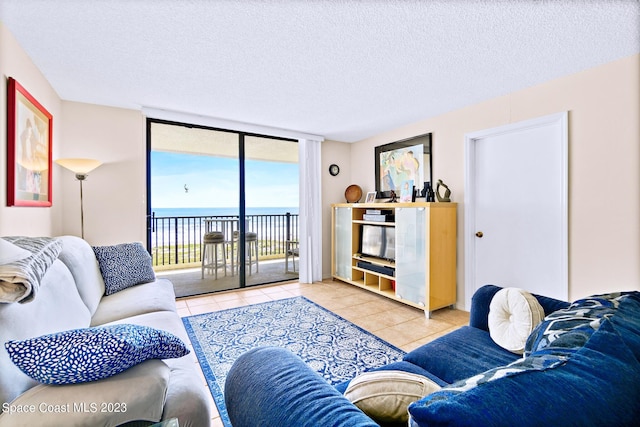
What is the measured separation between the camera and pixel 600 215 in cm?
217

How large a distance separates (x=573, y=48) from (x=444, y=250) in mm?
2021

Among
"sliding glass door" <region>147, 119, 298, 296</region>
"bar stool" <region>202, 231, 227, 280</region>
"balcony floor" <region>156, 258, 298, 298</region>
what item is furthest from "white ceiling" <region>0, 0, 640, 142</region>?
"balcony floor" <region>156, 258, 298, 298</region>

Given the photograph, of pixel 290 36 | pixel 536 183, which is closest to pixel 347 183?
pixel 536 183

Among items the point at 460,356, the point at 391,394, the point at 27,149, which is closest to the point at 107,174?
the point at 27,149

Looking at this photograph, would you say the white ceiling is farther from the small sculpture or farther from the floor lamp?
the small sculpture

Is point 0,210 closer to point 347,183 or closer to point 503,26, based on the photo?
point 503,26

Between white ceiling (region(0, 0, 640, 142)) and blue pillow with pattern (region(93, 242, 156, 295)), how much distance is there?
153 cm

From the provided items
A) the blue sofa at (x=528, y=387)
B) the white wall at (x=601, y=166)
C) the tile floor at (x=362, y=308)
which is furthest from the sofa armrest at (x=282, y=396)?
the white wall at (x=601, y=166)

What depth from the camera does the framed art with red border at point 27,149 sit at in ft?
5.74

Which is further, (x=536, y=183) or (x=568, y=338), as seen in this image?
(x=536, y=183)

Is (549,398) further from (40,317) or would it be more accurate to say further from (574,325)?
(40,317)

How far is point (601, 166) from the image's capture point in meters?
2.16

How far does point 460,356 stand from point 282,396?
3.32 feet

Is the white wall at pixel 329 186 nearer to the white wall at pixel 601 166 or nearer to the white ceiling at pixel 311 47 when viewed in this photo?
the white ceiling at pixel 311 47
